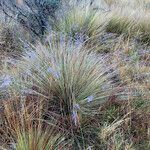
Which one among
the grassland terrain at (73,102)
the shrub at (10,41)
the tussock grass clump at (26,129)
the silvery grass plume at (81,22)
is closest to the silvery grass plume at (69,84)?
the grassland terrain at (73,102)

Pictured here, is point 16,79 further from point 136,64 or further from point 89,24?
point 89,24

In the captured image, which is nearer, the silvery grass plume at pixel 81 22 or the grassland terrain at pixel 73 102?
the grassland terrain at pixel 73 102

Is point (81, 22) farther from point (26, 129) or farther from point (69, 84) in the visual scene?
point (26, 129)

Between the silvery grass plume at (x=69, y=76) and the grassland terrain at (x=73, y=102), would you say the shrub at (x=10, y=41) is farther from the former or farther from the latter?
the silvery grass plume at (x=69, y=76)

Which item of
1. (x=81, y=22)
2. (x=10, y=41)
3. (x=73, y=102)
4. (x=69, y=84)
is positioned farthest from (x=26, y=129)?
(x=81, y=22)

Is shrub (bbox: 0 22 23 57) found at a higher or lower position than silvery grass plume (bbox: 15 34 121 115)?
higher

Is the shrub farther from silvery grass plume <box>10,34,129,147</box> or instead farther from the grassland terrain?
silvery grass plume <box>10,34,129,147</box>

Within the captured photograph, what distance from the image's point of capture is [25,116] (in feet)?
8.16

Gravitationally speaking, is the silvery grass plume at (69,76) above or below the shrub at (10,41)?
below

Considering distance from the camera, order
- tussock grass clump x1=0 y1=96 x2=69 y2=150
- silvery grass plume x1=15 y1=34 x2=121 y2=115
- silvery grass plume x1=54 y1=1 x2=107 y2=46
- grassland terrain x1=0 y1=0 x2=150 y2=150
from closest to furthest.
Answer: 1. tussock grass clump x1=0 y1=96 x2=69 y2=150
2. grassland terrain x1=0 y1=0 x2=150 y2=150
3. silvery grass plume x1=15 y1=34 x2=121 y2=115
4. silvery grass plume x1=54 y1=1 x2=107 y2=46

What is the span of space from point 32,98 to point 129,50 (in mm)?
1825

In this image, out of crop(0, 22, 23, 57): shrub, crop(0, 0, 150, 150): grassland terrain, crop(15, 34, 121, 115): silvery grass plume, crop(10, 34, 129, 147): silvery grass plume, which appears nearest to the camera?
crop(0, 0, 150, 150): grassland terrain

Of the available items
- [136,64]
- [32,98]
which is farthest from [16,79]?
[136,64]

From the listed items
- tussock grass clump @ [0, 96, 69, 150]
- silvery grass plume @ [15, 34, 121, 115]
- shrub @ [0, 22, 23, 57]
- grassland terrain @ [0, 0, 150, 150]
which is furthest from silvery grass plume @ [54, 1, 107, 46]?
tussock grass clump @ [0, 96, 69, 150]
